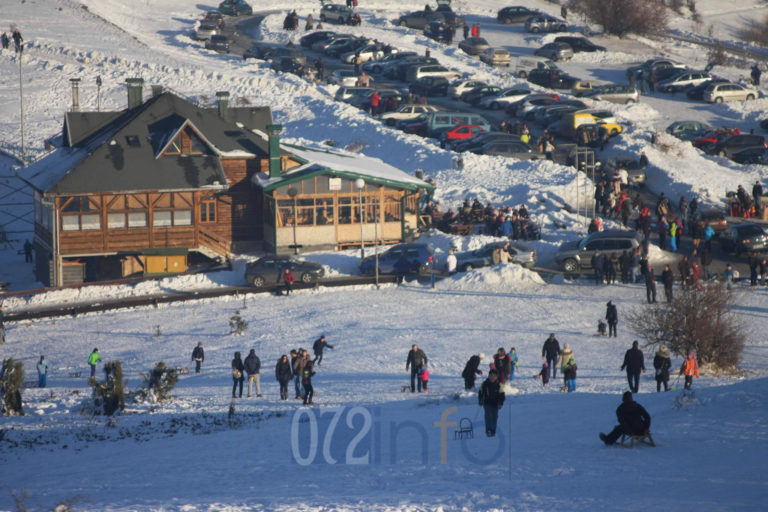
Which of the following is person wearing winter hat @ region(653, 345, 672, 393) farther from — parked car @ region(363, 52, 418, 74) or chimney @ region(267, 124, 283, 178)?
parked car @ region(363, 52, 418, 74)

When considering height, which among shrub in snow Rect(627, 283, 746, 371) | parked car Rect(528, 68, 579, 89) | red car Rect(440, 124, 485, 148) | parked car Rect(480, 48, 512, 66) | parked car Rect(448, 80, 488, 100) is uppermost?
parked car Rect(480, 48, 512, 66)

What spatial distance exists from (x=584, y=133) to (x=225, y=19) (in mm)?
41285

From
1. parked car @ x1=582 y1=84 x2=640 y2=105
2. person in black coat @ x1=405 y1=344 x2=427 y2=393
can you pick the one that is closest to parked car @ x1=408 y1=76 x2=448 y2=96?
parked car @ x1=582 y1=84 x2=640 y2=105

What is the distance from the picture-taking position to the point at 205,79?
61.2 m

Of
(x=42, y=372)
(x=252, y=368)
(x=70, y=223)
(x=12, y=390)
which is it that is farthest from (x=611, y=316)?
(x=70, y=223)

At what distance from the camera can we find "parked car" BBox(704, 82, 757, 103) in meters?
58.1

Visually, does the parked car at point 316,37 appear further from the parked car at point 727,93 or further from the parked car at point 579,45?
the parked car at point 727,93

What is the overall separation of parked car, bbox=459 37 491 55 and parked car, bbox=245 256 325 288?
38.4 metres

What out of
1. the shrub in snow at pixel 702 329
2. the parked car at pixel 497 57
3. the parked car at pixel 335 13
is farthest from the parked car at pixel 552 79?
the shrub in snow at pixel 702 329

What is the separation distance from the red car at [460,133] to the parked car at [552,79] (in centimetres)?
1336

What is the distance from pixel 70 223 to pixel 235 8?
160 ft

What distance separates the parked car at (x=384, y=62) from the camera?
216ft

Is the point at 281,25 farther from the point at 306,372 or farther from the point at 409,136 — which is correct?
the point at 306,372

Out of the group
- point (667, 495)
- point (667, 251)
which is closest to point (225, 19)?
point (667, 251)
